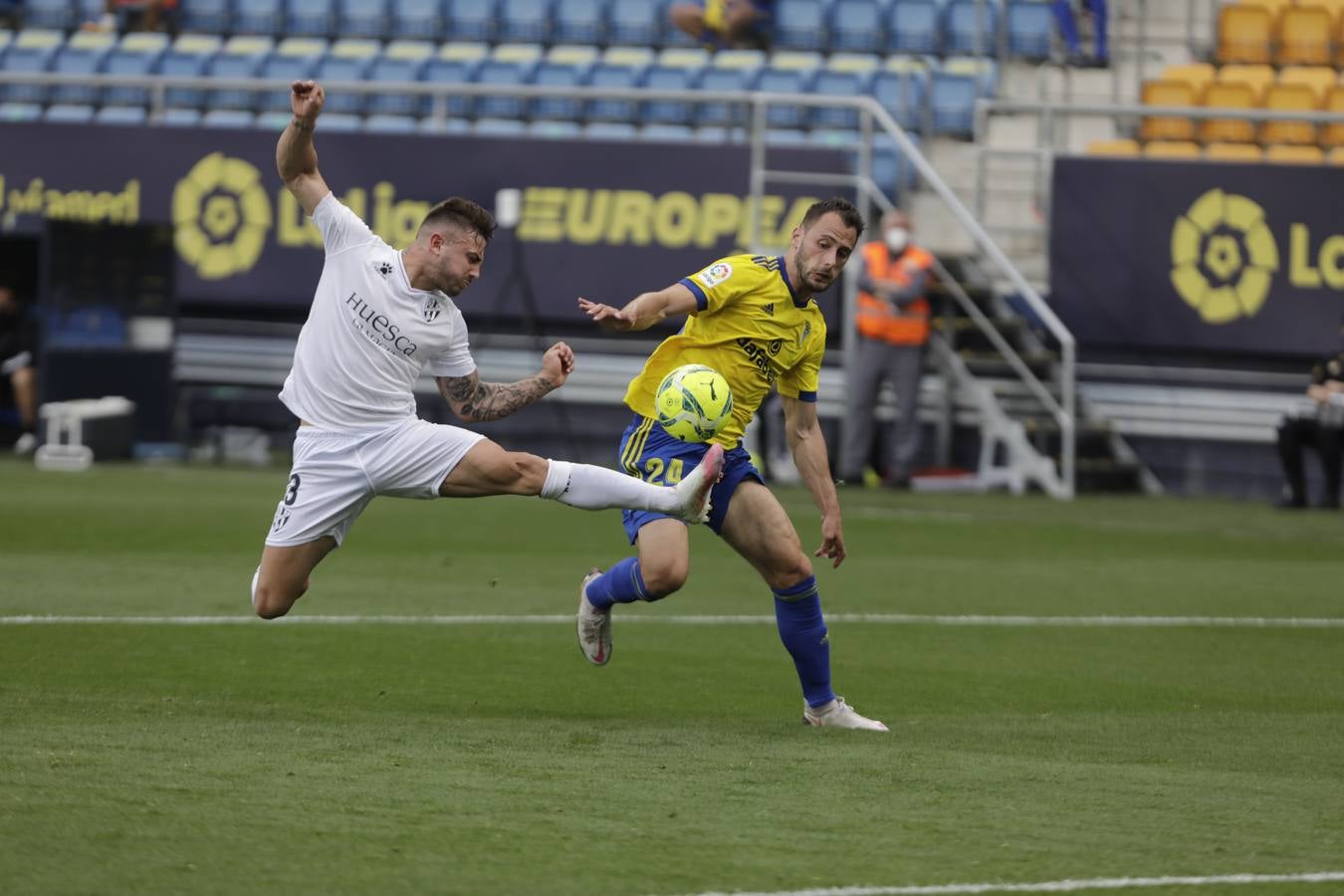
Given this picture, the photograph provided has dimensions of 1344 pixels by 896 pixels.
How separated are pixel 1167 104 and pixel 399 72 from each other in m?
9.37

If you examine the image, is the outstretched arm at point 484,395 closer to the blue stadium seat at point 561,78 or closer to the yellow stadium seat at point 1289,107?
the yellow stadium seat at point 1289,107

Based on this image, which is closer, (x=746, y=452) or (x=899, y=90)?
(x=746, y=452)

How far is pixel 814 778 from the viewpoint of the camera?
710cm

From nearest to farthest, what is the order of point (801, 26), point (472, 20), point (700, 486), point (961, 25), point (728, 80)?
point (700, 486), point (728, 80), point (961, 25), point (801, 26), point (472, 20)

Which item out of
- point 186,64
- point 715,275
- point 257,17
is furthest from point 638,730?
point 257,17

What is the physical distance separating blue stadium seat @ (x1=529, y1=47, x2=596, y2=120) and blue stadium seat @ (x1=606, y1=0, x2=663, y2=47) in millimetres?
694

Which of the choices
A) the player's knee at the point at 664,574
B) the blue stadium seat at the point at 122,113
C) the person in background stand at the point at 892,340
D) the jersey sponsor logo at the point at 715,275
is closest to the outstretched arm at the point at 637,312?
the jersey sponsor logo at the point at 715,275

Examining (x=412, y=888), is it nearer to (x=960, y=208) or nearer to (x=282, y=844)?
(x=282, y=844)

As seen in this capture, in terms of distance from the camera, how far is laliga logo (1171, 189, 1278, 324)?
21766mm

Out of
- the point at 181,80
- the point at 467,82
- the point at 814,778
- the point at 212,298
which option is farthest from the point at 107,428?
the point at 814,778

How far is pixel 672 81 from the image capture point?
25.1 m

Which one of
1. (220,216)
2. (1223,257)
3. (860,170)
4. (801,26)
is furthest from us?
(801,26)

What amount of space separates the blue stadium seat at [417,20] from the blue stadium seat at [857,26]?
5.28 m

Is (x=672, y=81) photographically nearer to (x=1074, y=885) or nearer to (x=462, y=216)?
(x=462, y=216)
